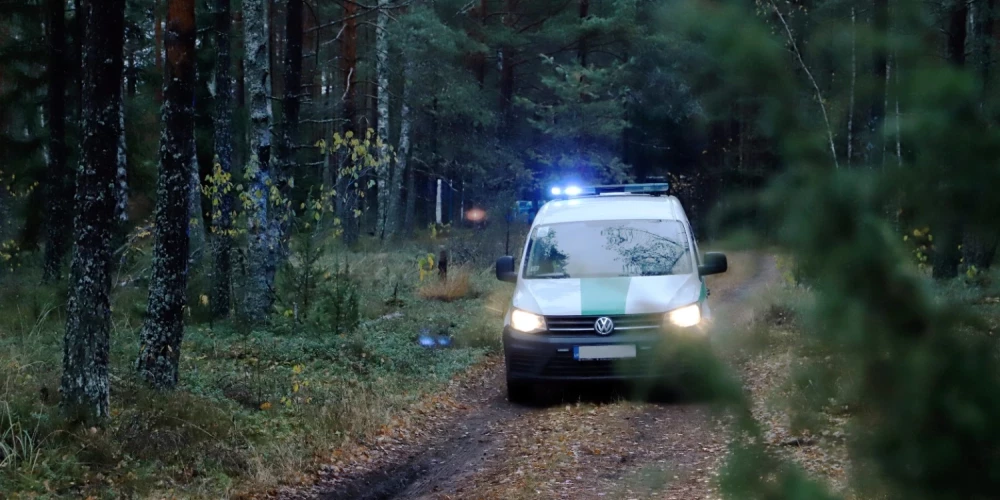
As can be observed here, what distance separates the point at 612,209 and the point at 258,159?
5552mm

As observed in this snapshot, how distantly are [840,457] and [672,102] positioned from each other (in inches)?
1226

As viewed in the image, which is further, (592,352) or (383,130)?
(383,130)

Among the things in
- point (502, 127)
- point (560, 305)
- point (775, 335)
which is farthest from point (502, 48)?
point (775, 335)

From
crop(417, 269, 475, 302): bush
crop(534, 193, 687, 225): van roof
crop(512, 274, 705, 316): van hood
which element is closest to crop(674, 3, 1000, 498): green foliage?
crop(512, 274, 705, 316): van hood

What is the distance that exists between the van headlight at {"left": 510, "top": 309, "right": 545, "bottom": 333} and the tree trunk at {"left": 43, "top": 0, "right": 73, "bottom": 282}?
1068cm

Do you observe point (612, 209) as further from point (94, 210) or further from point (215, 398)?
point (94, 210)

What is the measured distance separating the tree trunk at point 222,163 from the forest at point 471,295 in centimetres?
5

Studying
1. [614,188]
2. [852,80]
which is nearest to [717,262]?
[852,80]

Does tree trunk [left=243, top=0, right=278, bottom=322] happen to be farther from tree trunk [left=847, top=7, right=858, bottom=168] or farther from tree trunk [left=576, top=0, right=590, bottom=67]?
tree trunk [left=576, top=0, right=590, bottom=67]

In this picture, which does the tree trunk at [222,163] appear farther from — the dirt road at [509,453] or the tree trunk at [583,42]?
the tree trunk at [583,42]

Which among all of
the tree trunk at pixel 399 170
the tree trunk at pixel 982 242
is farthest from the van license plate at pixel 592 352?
the tree trunk at pixel 399 170

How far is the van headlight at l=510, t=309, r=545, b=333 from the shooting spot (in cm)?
895

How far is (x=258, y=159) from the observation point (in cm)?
1280

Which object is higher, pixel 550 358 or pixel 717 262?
pixel 717 262
